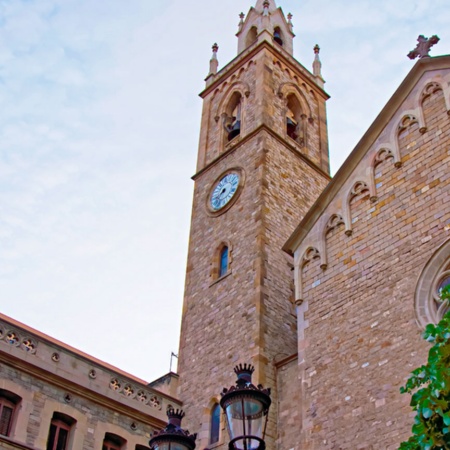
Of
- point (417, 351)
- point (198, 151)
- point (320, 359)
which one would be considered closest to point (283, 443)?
point (320, 359)

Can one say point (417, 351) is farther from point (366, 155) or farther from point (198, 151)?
point (198, 151)

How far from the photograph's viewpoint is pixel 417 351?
1355cm

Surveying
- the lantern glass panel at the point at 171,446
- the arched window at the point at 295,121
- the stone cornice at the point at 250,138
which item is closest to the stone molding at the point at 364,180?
the stone cornice at the point at 250,138

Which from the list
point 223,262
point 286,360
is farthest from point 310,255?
point 223,262

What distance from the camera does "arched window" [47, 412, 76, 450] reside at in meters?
16.1

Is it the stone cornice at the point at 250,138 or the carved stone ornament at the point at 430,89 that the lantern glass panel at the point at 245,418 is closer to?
the carved stone ornament at the point at 430,89

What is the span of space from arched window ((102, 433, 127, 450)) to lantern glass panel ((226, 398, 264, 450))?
977 centimetres

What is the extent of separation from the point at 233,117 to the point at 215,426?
11655mm

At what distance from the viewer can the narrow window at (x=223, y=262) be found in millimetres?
21109

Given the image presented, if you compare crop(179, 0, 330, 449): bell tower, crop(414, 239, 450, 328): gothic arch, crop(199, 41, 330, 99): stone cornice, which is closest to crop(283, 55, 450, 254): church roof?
crop(179, 0, 330, 449): bell tower

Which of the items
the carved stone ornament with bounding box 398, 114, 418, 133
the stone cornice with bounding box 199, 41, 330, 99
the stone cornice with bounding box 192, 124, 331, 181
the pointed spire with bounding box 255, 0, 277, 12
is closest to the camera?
the carved stone ornament with bounding box 398, 114, 418, 133

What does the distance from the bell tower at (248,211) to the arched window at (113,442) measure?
6.38 ft

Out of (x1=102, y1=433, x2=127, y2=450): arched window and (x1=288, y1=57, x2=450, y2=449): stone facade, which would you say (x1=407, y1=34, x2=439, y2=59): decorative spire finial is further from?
(x1=102, y1=433, x2=127, y2=450): arched window

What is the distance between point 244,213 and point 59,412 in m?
7.81
